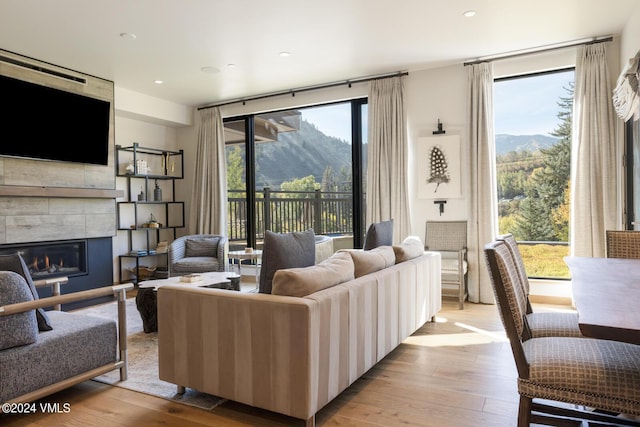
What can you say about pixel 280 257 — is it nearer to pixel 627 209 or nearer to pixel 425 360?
pixel 425 360

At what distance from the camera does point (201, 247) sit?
19.2ft

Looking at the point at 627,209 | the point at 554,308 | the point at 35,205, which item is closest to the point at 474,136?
the point at 627,209

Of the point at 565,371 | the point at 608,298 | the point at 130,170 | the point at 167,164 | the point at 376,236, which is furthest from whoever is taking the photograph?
the point at 167,164

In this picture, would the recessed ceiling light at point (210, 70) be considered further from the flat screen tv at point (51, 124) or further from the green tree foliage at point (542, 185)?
the green tree foliage at point (542, 185)

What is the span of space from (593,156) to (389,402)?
3490 mm

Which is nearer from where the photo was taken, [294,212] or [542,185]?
[542,185]

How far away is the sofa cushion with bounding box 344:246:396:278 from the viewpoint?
2727 mm

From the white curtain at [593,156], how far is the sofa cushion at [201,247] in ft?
14.4

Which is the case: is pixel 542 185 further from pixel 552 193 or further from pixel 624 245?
pixel 624 245

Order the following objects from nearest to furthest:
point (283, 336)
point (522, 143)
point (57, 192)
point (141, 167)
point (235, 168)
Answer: point (283, 336), point (57, 192), point (522, 143), point (141, 167), point (235, 168)

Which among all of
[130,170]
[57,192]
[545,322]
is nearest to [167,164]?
[130,170]

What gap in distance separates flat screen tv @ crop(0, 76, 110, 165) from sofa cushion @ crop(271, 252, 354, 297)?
13.1 feet

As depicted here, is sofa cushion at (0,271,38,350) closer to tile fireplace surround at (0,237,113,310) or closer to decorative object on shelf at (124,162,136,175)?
tile fireplace surround at (0,237,113,310)

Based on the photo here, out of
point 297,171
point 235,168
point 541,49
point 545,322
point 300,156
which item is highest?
point 541,49
